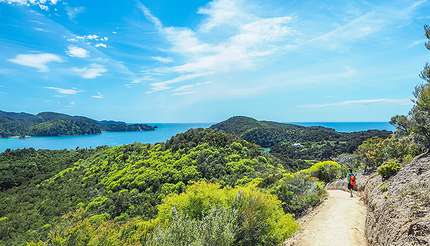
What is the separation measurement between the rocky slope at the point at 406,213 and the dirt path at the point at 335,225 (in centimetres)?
75

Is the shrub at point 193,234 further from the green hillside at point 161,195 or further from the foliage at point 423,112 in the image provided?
the foliage at point 423,112

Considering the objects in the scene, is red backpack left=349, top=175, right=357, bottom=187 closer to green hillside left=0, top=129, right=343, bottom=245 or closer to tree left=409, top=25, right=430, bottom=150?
green hillside left=0, top=129, right=343, bottom=245

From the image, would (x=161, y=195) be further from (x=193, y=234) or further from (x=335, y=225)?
(x=193, y=234)

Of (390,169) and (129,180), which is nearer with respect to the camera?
(390,169)

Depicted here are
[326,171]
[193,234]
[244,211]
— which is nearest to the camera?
[193,234]

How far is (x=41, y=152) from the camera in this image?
83.9m

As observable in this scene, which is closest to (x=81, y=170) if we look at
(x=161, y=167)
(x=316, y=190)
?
(x=161, y=167)

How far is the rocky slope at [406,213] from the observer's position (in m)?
8.70

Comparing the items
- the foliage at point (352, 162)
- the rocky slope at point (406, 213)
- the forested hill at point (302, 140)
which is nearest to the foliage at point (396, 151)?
the rocky slope at point (406, 213)

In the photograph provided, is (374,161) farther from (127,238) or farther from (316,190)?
(127,238)

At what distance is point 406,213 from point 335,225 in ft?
19.0

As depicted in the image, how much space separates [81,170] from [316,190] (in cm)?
4607

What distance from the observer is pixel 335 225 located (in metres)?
15.6

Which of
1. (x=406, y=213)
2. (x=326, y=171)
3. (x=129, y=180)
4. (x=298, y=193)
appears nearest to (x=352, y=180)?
(x=298, y=193)
